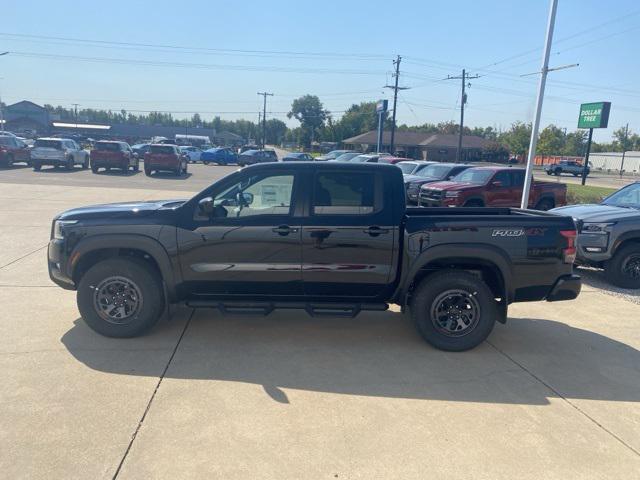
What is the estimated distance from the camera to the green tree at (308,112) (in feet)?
399

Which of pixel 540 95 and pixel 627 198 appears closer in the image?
pixel 627 198

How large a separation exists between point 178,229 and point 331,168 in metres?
1.66

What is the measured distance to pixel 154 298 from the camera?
4.72 m

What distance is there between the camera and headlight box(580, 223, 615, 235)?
7141 millimetres

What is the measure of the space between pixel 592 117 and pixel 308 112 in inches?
3833

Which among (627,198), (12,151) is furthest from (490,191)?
(12,151)

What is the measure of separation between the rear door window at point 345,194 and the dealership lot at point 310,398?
1.41 meters

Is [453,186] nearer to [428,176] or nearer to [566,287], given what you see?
[428,176]

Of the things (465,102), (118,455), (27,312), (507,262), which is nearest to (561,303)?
(507,262)

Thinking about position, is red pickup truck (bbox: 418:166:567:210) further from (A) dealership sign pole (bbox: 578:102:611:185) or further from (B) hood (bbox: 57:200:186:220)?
(A) dealership sign pole (bbox: 578:102:611:185)

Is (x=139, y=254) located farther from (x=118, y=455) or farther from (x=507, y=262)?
(x=507, y=262)

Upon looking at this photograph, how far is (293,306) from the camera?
4.81 meters

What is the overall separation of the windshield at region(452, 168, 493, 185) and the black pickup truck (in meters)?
9.51

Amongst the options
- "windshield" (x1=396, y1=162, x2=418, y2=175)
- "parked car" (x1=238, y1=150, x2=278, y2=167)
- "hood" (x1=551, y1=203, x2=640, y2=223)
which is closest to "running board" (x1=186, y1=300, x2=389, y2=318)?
"hood" (x1=551, y1=203, x2=640, y2=223)
